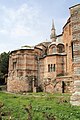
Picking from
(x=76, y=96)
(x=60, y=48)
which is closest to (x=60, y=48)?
(x=60, y=48)

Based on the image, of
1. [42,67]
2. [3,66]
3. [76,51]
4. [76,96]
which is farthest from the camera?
[3,66]

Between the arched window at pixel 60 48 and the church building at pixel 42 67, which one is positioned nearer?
the church building at pixel 42 67

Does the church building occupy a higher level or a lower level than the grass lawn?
higher

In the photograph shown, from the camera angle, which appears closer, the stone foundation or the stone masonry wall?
the stone foundation

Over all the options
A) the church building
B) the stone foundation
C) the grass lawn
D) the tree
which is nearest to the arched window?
the church building

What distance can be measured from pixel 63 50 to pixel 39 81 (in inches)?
293

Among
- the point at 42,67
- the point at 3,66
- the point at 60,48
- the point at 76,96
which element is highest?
the point at 60,48

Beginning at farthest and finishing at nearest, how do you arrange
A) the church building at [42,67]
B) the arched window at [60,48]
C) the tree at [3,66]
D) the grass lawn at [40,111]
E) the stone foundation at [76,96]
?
1. the tree at [3,66]
2. the arched window at [60,48]
3. the church building at [42,67]
4. the stone foundation at [76,96]
5. the grass lawn at [40,111]

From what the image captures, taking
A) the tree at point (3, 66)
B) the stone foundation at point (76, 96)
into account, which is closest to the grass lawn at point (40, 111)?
the stone foundation at point (76, 96)

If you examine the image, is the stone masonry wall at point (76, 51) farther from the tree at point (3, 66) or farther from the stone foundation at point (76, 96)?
the tree at point (3, 66)

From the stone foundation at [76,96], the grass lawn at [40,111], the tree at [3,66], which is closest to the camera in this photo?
the grass lawn at [40,111]

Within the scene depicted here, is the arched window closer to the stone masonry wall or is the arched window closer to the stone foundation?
the stone masonry wall

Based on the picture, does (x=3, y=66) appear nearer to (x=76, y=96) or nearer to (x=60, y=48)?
(x=60, y=48)

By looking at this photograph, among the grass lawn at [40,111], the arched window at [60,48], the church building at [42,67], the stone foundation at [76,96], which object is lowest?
the grass lawn at [40,111]
